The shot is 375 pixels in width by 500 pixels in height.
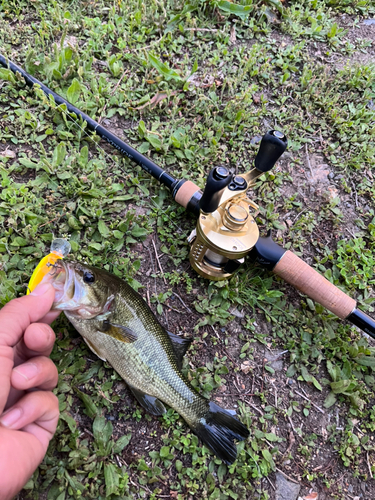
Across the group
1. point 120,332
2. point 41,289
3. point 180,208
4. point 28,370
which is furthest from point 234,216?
point 28,370

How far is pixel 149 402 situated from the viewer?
2.57 metres

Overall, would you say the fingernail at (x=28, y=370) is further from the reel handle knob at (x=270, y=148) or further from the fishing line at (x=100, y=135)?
the reel handle knob at (x=270, y=148)

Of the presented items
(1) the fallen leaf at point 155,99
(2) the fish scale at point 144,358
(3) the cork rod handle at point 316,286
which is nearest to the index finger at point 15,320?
(2) the fish scale at point 144,358

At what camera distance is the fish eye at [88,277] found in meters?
2.45

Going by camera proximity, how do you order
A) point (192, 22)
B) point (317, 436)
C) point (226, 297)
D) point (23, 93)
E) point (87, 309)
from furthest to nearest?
point (192, 22)
point (23, 93)
point (226, 297)
point (317, 436)
point (87, 309)

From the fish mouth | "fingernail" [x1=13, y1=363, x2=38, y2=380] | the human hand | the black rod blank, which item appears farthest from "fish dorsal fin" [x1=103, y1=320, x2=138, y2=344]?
the black rod blank

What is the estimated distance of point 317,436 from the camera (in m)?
2.84

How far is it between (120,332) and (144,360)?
0.26 m

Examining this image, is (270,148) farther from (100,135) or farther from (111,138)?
(100,135)

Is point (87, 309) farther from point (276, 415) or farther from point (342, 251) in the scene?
point (342, 251)

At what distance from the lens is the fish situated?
8.24 ft

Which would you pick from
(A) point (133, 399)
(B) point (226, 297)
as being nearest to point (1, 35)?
(B) point (226, 297)

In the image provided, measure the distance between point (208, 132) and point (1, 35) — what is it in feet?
7.89

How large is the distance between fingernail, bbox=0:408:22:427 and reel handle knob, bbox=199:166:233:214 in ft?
5.31
